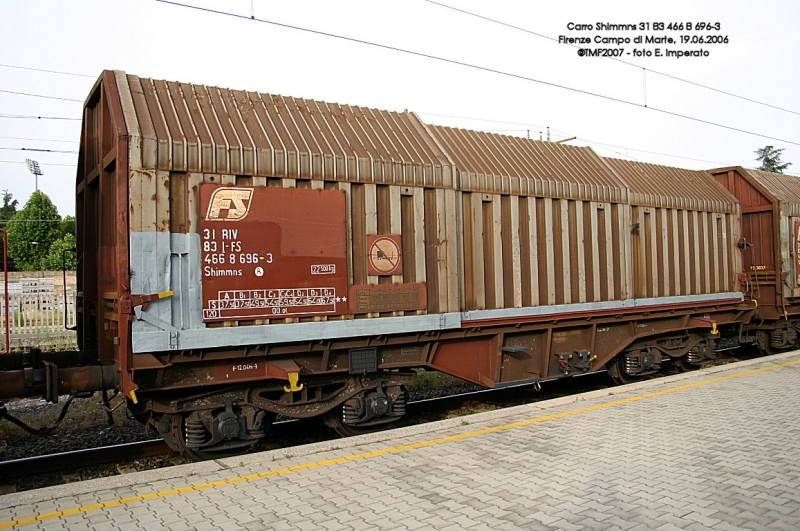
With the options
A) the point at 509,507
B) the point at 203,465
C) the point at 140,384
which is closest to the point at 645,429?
the point at 509,507

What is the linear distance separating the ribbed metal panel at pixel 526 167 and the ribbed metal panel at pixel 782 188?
5.93 meters

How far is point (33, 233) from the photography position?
137 feet

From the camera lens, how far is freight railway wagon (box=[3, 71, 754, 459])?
5.74 meters

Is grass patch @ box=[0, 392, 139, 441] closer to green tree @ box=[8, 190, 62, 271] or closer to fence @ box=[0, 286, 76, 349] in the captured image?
fence @ box=[0, 286, 76, 349]

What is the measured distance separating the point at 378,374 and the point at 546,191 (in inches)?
158

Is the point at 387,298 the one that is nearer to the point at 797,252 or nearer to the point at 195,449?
the point at 195,449

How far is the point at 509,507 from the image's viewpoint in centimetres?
443

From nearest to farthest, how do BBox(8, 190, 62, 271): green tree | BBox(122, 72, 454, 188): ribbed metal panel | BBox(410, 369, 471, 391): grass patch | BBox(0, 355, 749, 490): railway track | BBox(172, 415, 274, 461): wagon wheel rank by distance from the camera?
1. BBox(122, 72, 454, 188): ribbed metal panel
2. BBox(172, 415, 274, 461): wagon wheel
3. BBox(0, 355, 749, 490): railway track
4. BBox(410, 369, 471, 391): grass patch
5. BBox(8, 190, 62, 271): green tree

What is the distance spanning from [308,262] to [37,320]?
13935 millimetres

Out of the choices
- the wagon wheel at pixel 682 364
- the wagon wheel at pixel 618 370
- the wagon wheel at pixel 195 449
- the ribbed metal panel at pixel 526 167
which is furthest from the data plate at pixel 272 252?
the wagon wheel at pixel 682 364

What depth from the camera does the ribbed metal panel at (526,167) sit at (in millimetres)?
8195

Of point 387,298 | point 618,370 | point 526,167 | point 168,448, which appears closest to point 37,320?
point 168,448

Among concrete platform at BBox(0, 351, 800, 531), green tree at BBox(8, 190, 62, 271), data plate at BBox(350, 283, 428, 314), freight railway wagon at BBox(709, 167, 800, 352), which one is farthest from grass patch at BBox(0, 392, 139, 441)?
green tree at BBox(8, 190, 62, 271)

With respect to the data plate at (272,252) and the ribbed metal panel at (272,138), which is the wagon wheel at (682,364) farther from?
the data plate at (272,252)
